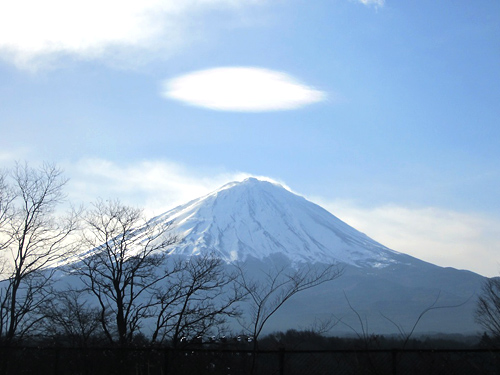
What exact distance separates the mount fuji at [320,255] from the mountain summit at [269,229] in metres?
0.29

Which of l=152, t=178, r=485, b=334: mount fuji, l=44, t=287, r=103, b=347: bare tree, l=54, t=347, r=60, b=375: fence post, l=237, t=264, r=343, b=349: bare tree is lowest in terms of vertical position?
l=54, t=347, r=60, b=375: fence post

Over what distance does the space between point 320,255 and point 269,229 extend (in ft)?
63.2

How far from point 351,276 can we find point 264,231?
28.5 metres

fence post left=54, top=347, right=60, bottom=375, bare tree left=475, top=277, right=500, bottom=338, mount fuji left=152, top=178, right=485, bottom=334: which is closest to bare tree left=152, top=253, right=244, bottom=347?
fence post left=54, top=347, right=60, bottom=375

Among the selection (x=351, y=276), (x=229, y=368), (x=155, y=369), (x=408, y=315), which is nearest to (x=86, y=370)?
(x=155, y=369)

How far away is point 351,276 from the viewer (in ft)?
511

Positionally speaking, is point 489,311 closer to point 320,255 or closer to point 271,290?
point 271,290

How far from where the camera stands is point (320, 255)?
499ft

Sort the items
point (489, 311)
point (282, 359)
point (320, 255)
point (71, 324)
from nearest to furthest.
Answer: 1. point (282, 359)
2. point (71, 324)
3. point (489, 311)
4. point (320, 255)

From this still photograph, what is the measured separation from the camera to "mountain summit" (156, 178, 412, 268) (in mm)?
148625

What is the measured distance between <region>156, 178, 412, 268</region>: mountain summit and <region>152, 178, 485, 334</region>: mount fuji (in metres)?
0.29

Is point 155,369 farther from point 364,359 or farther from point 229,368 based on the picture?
point 364,359

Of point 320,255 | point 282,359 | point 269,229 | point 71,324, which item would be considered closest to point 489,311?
point 71,324

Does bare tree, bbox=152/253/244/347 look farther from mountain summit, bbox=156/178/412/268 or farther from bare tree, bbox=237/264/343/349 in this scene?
mountain summit, bbox=156/178/412/268
